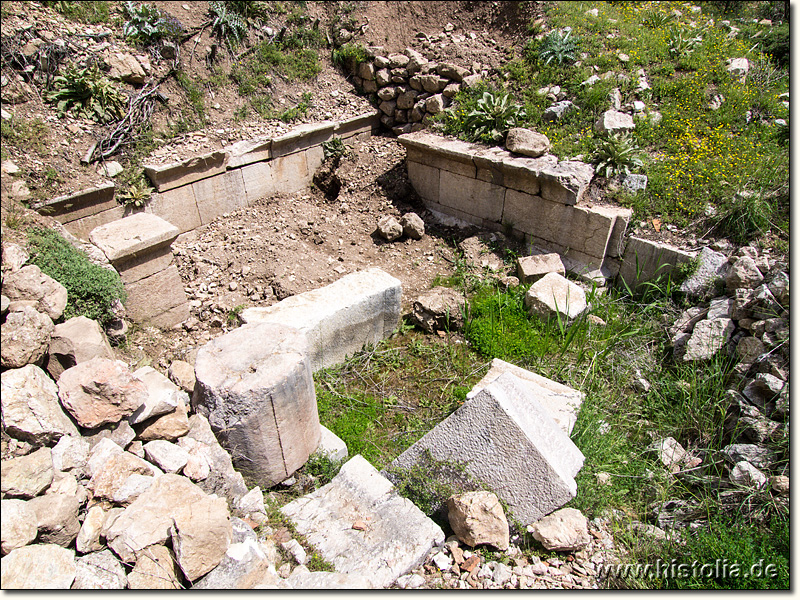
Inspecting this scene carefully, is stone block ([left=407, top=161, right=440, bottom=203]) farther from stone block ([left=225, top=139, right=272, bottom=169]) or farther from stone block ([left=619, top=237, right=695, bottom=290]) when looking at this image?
stone block ([left=619, top=237, right=695, bottom=290])

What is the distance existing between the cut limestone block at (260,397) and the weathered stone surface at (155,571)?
2.71ft

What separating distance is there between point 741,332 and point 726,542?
213cm

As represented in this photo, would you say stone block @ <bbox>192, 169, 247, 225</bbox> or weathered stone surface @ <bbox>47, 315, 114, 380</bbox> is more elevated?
weathered stone surface @ <bbox>47, 315, 114, 380</bbox>

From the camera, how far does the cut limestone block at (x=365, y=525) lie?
2.89m

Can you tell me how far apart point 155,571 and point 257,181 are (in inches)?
208

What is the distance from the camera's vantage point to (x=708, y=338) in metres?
4.51

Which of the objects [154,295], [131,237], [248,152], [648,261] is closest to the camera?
[131,237]

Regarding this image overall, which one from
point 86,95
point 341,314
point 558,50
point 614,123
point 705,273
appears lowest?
point 705,273

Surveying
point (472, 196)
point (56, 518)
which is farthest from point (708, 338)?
point (56, 518)

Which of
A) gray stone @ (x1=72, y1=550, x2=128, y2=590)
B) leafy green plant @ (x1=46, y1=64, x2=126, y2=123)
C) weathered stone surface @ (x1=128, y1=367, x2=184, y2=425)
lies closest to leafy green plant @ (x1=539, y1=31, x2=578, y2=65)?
leafy green plant @ (x1=46, y1=64, x2=126, y2=123)

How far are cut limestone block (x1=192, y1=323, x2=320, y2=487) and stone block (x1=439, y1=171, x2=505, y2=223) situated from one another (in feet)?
11.9

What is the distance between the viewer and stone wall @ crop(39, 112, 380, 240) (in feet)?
17.5

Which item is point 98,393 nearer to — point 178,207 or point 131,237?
point 131,237

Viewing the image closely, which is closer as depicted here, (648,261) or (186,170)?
(648,261)
